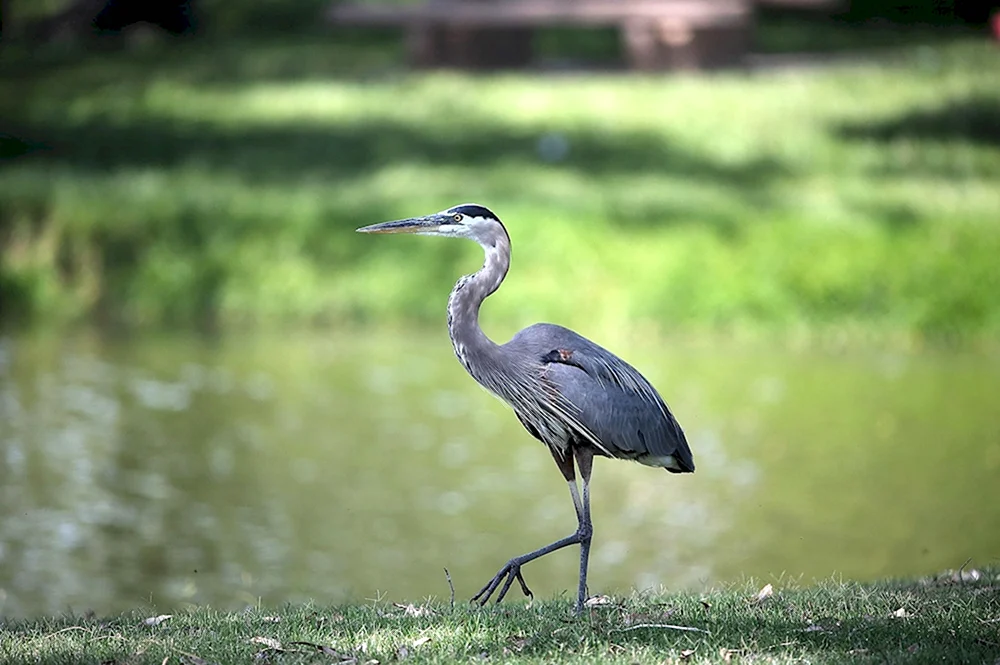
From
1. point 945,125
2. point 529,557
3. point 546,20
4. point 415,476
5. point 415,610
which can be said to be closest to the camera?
point 415,610

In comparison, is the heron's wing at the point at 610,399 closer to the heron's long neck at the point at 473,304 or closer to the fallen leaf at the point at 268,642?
the heron's long neck at the point at 473,304

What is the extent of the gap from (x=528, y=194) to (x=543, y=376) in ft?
32.0

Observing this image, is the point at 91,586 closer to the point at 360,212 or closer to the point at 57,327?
the point at 57,327

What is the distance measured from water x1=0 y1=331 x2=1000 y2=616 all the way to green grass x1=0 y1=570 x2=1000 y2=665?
5.56ft

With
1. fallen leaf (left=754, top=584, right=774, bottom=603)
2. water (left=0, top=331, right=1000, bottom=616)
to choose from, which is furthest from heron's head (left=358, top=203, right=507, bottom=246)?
water (left=0, top=331, right=1000, bottom=616)

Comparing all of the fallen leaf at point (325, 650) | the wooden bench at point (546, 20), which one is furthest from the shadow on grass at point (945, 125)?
the fallen leaf at point (325, 650)

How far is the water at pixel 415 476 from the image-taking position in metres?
9.16

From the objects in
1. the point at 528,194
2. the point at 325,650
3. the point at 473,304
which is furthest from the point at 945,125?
the point at 325,650

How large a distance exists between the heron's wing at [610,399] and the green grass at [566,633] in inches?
23.1

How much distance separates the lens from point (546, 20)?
22422 millimetres

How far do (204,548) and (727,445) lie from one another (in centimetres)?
358

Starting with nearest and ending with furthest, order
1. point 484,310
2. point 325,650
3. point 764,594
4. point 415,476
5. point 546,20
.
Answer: point 325,650, point 764,594, point 415,476, point 484,310, point 546,20

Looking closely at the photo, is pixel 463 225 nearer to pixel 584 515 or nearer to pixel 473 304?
pixel 473 304

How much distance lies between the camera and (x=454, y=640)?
5.59 m
